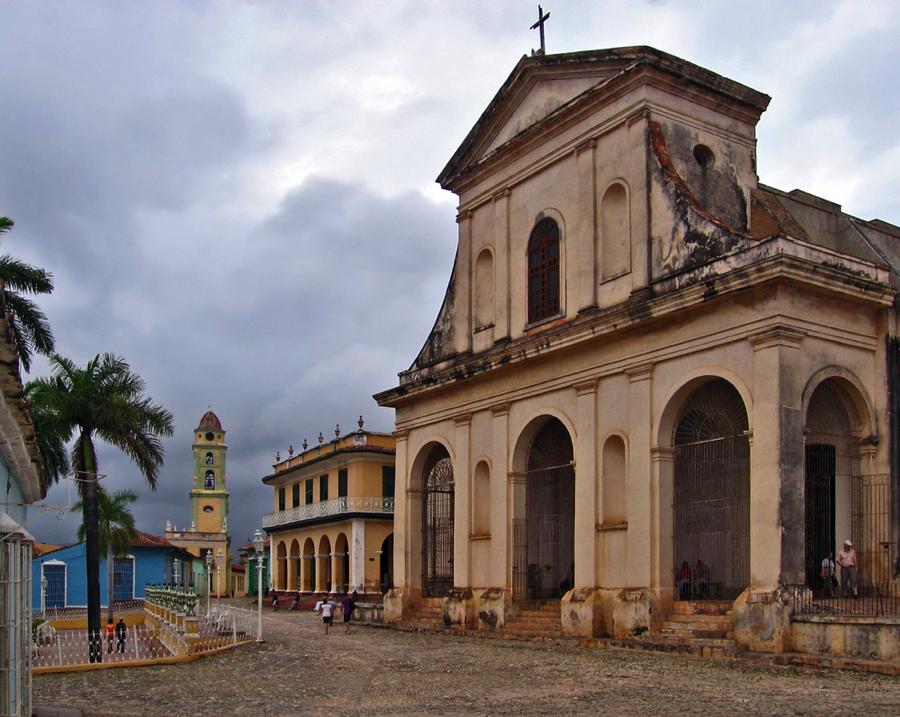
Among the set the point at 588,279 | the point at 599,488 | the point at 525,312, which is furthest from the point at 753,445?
the point at 525,312

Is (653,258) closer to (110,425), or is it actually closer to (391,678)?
(391,678)

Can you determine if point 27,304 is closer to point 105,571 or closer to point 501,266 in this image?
point 501,266

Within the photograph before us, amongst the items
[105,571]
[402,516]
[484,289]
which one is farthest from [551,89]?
[105,571]

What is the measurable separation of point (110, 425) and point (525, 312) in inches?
367

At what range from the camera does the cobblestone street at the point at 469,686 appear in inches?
450

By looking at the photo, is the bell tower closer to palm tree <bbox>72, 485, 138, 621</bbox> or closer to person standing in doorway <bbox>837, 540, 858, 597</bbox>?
palm tree <bbox>72, 485, 138, 621</bbox>

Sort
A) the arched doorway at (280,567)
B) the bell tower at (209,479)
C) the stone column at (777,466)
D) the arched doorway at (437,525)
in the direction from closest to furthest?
1. the stone column at (777,466)
2. the arched doorway at (437,525)
3. the arched doorway at (280,567)
4. the bell tower at (209,479)

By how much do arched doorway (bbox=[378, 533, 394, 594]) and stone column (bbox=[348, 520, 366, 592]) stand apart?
83cm

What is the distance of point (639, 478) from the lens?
1906 centimetres

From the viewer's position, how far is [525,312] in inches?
906

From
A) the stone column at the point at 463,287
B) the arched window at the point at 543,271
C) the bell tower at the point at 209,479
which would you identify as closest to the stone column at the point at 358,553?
the stone column at the point at 463,287

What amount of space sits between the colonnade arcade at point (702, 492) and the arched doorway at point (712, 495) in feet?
0.07

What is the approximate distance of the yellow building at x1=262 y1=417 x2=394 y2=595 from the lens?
4041 centimetres

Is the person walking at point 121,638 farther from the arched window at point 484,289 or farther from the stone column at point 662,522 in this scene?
the stone column at point 662,522
